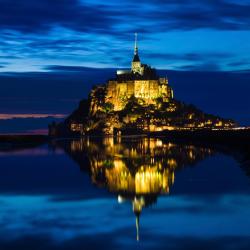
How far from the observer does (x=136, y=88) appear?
180 metres

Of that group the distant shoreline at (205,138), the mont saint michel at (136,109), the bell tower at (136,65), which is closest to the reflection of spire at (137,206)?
the distant shoreline at (205,138)

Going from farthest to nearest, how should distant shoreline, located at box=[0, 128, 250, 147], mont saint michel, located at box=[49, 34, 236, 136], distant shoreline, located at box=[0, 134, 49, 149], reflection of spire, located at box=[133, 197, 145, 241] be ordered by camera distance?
mont saint michel, located at box=[49, 34, 236, 136], distant shoreline, located at box=[0, 134, 49, 149], distant shoreline, located at box=[0, 128, 250, 147], reflection of spire, located at box=[133, 197, 145, 241]

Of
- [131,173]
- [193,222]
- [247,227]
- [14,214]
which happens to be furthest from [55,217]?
[131,173]

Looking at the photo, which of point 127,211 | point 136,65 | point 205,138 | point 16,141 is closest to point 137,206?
point 127,211

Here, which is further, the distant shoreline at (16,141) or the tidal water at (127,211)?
the distant shoreline at (16,141)

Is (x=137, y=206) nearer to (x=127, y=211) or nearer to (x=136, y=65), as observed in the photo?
(x=127, y=211)

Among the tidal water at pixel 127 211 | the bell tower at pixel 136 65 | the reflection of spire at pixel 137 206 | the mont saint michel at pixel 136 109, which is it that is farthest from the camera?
the bell tower at pixel 136 65

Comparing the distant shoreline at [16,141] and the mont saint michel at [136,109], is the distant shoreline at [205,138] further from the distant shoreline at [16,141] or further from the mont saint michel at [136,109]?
the mont saint michel at [136,109]

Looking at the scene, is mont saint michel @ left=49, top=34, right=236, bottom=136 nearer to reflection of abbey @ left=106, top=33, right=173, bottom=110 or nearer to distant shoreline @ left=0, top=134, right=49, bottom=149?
reflection of abbey @ left=106, top=33, right=173, bottom=110

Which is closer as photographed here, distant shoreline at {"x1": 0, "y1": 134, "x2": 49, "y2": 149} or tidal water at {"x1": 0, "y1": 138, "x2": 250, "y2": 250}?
tidal water at {"x1": 0, "y1": 138, "x2": 250, "y2": 250}

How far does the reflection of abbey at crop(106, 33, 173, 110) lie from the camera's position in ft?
590

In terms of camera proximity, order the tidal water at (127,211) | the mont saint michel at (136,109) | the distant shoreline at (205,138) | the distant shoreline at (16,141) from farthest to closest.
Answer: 1. the mont saint michel at (136,109)
2. the distant shoreline at (16,141)
3. the distant shoreline at (205,138)
4. the tidal water at (127,211)

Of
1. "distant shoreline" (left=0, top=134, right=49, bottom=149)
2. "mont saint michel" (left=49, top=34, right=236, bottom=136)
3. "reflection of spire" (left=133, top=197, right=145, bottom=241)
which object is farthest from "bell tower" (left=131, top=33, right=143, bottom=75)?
"reflection of spire" (left=133, top=197, right=145, bottom=241)

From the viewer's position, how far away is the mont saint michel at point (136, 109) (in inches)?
6890
